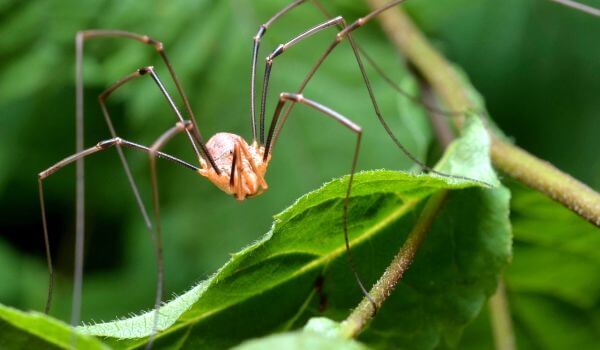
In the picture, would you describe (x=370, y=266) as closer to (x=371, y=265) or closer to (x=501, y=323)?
(x=371, y=265)

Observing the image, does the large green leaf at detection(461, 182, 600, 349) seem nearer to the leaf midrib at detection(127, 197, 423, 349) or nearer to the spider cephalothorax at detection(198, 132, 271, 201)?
the leaf midrib at detection(127, 197, 423, 349)

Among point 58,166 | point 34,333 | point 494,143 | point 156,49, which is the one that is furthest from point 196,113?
point 34,333

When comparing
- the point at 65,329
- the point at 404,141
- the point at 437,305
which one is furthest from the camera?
the point at 404,141

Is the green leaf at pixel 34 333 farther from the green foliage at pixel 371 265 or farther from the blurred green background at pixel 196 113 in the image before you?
the blurred green background at pixel 196 113

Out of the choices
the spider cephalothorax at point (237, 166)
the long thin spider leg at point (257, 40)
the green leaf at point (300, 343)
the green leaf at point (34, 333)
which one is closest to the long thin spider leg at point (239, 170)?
the spider cephalothorax at point (237, 166)

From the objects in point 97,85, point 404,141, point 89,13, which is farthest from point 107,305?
point 404,141

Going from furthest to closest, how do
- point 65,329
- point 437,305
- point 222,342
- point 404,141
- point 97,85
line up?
point 97,85, point 404,141, point 437,305, point 222,342, point 65,329

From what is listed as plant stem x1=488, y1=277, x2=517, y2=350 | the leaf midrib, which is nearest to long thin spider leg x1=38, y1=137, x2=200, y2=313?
the leaf midrib

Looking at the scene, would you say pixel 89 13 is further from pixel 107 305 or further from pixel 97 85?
pixel 107 305
